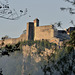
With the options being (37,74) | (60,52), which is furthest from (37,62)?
(60,52)

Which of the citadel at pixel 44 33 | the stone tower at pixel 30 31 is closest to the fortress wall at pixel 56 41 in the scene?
the citadel at pixel 44 33

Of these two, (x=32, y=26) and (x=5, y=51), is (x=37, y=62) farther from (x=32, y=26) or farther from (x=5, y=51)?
(x=5, y=51)

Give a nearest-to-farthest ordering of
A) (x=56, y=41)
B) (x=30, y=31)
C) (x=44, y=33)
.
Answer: (x=56, y=41)
(x=44, y=33)
(x=30, y=31)

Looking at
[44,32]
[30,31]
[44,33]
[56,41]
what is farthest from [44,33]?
[30,31]

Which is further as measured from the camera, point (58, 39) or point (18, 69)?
point (18, 69)

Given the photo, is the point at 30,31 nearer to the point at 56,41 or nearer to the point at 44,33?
the point at 44,33

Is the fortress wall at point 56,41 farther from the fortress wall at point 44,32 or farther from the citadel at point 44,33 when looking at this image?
the fortress wall at point 44,32

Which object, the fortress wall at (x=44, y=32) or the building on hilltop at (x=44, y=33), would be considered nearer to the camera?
the building on hilltop at (x=44, y=33)

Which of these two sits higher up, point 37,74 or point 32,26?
point 32,26

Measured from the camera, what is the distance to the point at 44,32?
1693 inches

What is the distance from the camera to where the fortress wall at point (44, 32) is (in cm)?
4206

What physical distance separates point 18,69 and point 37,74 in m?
7.48

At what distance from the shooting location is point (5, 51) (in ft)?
14.4

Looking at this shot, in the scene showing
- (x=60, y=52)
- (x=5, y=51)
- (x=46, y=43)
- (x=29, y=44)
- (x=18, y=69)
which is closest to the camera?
(x=5, y=51)
